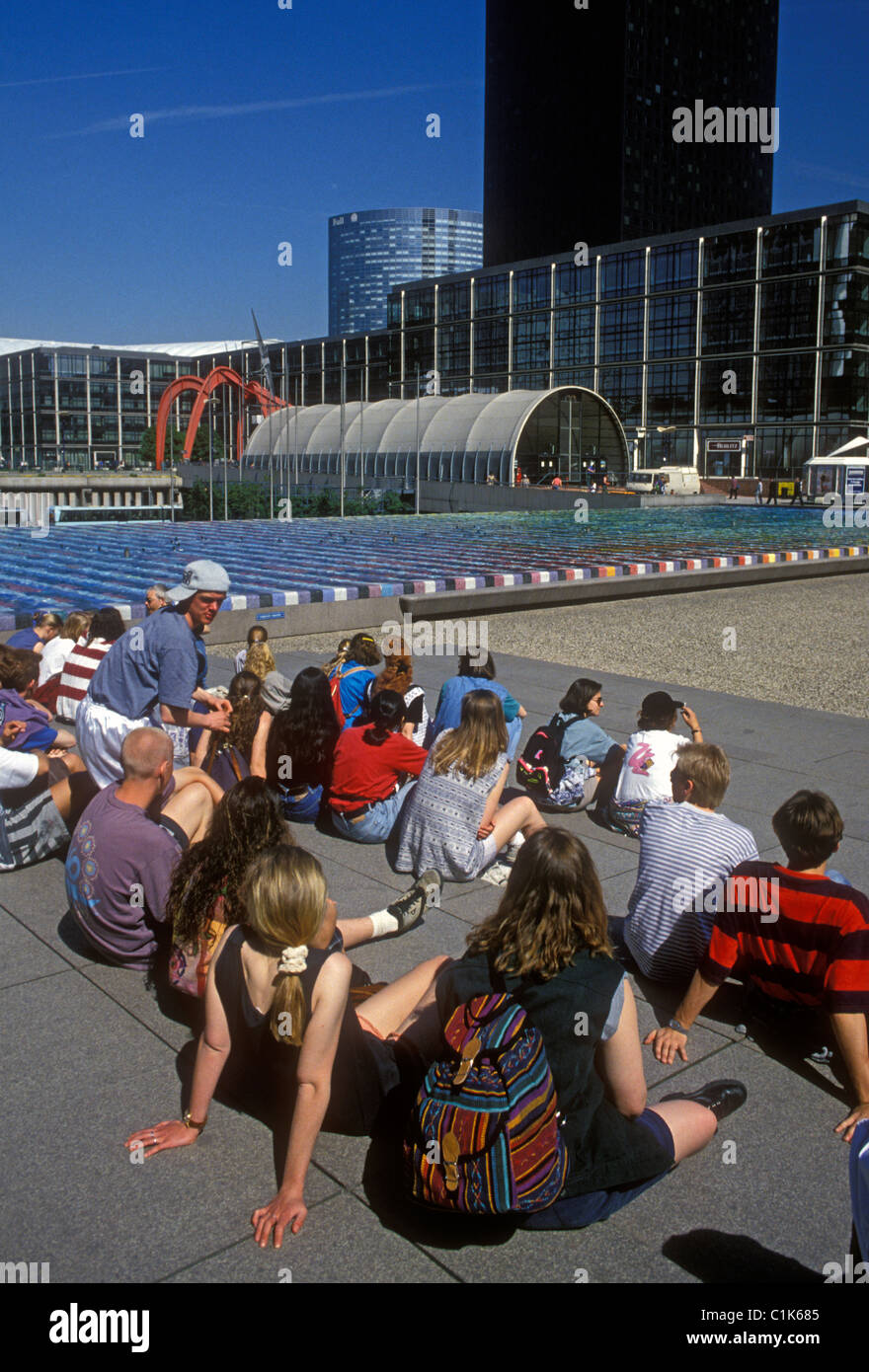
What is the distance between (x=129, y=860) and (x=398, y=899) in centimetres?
156

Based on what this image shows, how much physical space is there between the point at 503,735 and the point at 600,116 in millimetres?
137821

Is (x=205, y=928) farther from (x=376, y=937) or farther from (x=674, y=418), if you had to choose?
(x=674, y=418)

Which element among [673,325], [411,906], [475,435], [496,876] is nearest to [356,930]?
[411,906]

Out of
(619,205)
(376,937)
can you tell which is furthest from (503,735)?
(619,205)

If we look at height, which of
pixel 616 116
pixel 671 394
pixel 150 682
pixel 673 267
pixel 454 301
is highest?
pixel 616 116

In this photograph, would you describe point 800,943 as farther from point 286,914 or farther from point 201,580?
point 201,580

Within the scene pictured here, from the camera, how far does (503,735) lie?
615 cm

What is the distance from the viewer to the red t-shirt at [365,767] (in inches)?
268

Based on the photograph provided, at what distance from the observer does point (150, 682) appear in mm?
6969

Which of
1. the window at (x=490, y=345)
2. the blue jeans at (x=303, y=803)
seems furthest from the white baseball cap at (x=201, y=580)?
the window at (x=490, y=345)

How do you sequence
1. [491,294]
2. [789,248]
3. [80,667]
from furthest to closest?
[491,294], [789,248], [80,667]

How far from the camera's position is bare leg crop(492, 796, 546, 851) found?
6270 millimetres

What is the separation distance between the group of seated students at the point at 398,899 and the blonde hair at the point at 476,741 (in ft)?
0.04

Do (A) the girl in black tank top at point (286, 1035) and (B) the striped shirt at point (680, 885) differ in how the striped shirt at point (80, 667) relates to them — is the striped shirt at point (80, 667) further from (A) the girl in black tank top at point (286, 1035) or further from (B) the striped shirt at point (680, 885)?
(A) the girl in black tank top at point (286, 1035)
